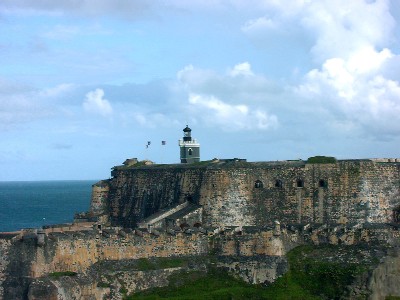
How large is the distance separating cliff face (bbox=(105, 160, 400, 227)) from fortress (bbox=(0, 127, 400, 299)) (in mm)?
67

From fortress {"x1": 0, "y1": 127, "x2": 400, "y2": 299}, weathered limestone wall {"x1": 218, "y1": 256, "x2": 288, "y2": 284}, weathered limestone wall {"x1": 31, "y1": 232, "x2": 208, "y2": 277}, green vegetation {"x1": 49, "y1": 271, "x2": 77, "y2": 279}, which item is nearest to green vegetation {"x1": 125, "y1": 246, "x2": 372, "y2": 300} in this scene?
weathered limestone wall {"x1": 218, "y1": 256, "x2": 288, "y2": 284}

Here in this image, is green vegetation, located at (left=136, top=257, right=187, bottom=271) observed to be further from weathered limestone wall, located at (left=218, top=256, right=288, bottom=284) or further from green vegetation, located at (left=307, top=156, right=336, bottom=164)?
green vegetation, located at (left=307, top=156, right=336, bottom=164)

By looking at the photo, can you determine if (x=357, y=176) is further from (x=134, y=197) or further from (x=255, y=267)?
(x=134, y=197)

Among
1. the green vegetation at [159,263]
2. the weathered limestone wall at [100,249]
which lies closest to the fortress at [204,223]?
the weathered limestone wall at [100,249]

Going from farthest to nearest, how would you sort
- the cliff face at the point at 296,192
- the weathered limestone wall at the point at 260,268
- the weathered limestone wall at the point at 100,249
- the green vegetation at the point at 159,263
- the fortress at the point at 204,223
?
1. the cliff face at the point at 296,192
2. the weathered limestone wall at the point at 260,268
3. the green vegetation at the point at 159,263
4. the fortress at the point at 204,223
5. the weathered limestone wall at the point at 100,249

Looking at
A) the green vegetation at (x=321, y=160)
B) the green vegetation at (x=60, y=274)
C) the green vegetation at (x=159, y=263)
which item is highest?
the green vegetation at (x=321, y=160)

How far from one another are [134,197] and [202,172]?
302 inches

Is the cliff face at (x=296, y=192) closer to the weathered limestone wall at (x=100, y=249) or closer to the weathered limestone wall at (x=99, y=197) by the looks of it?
the weathered limestone wall at (x=100, y=249)

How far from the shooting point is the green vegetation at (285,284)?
138 ft

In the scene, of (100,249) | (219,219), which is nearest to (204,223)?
(219,219)

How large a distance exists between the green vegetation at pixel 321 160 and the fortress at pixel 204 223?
7 cm

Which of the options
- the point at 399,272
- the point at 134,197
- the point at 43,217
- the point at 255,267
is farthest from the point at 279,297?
the point at 43,217

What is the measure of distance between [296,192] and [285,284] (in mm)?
12114

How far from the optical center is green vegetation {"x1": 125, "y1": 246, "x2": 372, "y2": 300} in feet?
138
